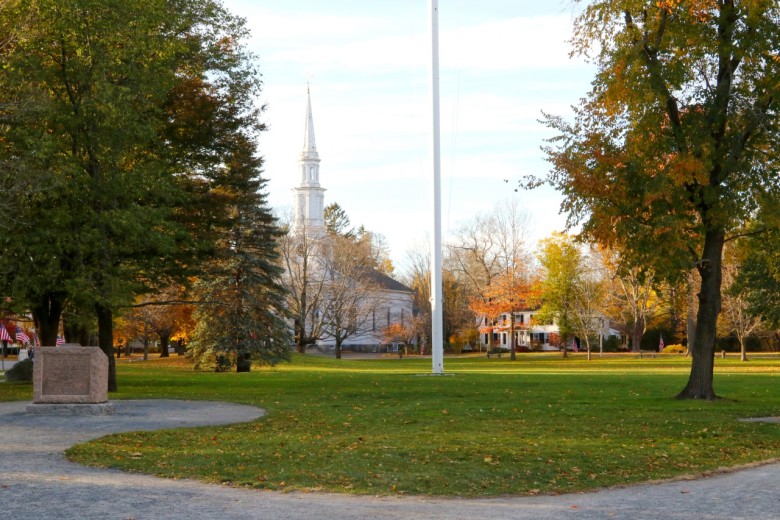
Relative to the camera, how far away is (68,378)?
62.9 feet

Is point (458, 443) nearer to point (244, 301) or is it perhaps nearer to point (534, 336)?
point (244, 301)

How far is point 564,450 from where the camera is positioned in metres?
13.0

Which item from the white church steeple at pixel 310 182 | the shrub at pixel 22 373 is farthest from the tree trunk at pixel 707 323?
the white church steeple at pixel 310 182

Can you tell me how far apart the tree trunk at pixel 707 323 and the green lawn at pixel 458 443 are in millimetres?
724

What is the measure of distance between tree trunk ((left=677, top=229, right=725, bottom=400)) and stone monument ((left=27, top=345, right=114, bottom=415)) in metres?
13.2

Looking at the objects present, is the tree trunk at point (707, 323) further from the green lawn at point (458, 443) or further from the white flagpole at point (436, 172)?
the white flagpole at point (436, 172)

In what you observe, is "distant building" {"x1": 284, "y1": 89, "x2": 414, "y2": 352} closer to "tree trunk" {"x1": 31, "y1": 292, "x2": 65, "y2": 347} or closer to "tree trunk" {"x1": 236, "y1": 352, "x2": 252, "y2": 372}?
"tree trunk" {"x1": 236, "y1": 352, "x2": 252, "y2": 372}

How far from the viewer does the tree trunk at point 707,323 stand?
21.8m

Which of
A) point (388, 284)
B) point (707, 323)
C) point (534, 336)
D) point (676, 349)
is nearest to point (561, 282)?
point (676, 349)

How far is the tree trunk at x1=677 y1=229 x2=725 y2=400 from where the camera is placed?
858 inches

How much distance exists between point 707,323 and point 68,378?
1437 cm

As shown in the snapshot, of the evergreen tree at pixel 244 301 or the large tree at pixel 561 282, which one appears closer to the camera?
the evergreen tree at pixel 244 301

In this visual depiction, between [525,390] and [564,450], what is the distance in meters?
13.0

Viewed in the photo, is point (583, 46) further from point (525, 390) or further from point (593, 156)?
point (525, 390)
